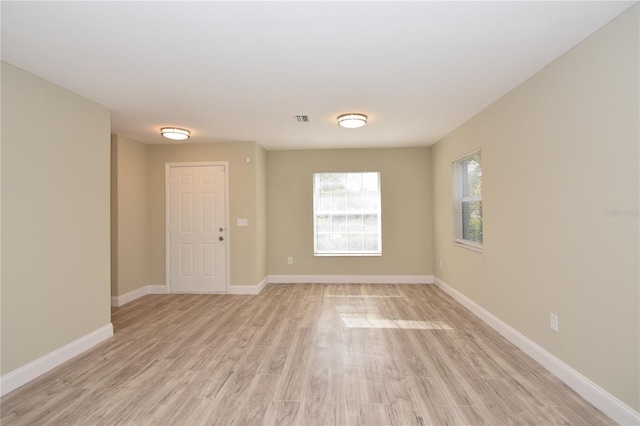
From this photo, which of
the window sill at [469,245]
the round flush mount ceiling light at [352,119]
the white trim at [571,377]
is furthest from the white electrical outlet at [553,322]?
the round flush mount ceiling light at [352,119]

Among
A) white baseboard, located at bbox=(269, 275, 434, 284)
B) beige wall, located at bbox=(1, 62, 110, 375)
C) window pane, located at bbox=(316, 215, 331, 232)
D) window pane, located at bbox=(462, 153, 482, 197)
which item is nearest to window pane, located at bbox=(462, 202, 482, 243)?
window pane, located at bbox=(462, 153, 482, 197)

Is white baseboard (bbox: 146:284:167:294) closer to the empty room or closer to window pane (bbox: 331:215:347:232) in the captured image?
the empty room

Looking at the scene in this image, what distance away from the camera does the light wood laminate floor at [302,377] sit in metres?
1.95

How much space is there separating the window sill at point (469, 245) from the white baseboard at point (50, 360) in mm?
4318

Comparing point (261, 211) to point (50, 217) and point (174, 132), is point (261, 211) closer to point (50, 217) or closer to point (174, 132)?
point (174, 132)

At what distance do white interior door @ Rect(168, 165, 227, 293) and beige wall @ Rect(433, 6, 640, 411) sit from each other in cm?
393

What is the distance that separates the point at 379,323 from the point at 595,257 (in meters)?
2.15

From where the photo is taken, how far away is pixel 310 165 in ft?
18.7

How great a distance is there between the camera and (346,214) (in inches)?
225

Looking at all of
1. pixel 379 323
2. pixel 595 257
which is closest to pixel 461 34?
pixel 595 257

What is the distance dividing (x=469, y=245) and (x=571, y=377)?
1974 mm

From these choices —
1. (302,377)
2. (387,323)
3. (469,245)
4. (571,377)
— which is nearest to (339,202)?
(469,245)

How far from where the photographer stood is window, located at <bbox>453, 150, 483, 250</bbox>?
390 cm

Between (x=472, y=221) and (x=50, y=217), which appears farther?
(x=472, y=221)
